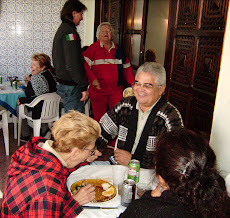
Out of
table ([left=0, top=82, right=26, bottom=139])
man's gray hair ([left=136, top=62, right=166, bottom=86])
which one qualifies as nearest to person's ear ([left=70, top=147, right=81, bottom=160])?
man's gray hair ([left=136, top=62, right=166, bottom=86])

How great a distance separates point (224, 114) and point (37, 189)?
1100 mm

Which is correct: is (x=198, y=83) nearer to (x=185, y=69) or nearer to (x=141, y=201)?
(x=185, y=69)

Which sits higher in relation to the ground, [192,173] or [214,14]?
[214,14]

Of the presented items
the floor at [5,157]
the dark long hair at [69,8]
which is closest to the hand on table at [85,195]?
the floor at [5,157]

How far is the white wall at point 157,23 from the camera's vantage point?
4902 mm

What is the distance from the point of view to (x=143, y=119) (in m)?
1.93

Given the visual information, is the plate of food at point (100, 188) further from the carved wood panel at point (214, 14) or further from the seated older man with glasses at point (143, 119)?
the carved wood panel at point (214, 14)

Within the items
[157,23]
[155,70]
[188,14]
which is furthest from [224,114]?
[157,23]

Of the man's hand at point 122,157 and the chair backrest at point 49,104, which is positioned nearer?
the man's hand at point 122,157

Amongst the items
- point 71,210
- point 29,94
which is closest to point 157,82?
point 71,210

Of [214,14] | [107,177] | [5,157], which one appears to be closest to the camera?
[107,177]

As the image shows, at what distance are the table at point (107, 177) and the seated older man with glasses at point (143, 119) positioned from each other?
20cm

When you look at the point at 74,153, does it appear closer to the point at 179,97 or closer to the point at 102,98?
the point at 179,97

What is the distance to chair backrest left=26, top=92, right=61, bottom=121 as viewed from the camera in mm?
3451
